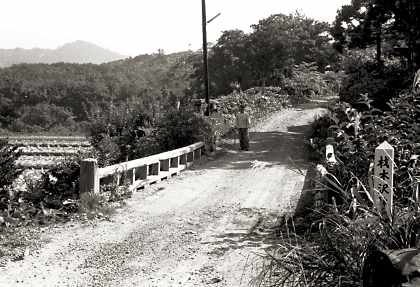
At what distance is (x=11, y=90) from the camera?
68.3 m

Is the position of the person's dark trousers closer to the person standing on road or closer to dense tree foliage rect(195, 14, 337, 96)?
the person standing on road

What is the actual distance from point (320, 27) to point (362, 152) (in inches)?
1714

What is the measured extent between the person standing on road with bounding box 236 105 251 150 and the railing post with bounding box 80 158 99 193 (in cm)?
798

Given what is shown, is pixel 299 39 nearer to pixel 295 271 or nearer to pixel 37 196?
pixel 37 196

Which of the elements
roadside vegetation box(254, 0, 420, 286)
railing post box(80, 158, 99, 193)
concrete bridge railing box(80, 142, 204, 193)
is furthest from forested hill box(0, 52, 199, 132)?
roadside vegetation box(254, 0, 420, 286)

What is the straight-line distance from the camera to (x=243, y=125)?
1694 centimetres

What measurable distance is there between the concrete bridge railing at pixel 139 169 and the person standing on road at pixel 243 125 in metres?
1.55

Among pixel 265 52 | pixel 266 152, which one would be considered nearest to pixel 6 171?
pixel 266 152

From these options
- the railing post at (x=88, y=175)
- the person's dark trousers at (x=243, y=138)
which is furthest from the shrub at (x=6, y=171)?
the person's dark trousers at (x=243, y=138)

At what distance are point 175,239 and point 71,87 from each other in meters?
70.6

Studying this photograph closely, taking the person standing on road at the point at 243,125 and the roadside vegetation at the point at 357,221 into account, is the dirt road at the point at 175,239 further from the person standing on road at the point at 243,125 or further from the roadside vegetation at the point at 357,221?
the person standing on road at the point at 243,125

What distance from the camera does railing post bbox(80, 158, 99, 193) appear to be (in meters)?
9.31

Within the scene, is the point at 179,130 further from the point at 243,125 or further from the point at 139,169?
the point at 139,169

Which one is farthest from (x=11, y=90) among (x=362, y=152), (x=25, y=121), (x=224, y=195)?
(x=362, y=152)
